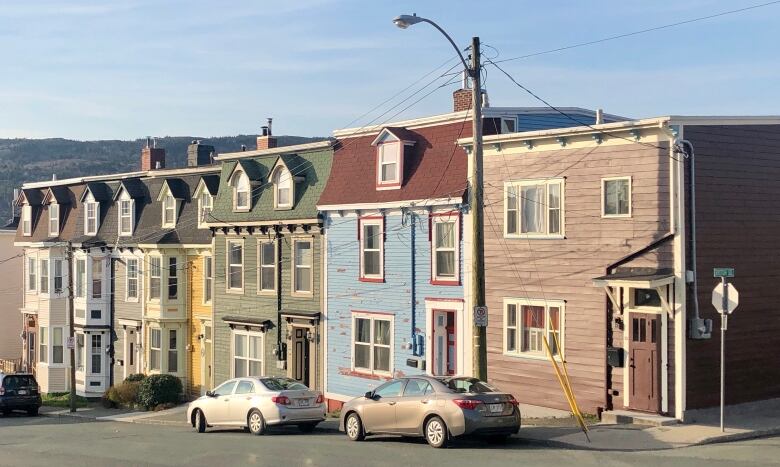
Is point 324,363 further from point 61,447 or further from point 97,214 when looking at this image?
point 97,214

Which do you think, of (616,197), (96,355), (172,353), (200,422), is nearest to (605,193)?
(616,197)

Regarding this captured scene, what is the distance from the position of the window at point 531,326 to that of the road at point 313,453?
5.35 m

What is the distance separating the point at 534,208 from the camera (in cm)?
2538

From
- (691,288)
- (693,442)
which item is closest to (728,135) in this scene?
(691,288)

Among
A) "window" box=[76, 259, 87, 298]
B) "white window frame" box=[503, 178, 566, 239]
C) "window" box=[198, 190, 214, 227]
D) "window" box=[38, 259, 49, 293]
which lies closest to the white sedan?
"white window frame" box=[503, 178, 566, 239]

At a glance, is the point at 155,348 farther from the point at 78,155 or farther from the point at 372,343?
the point at 78,155

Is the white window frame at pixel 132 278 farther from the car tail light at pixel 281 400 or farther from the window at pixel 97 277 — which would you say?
the car tail light at pixel 281 400

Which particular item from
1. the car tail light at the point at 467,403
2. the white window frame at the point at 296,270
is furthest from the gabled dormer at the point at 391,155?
the car tail light at the point at 467,403

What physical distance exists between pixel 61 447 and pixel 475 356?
34.4 ft

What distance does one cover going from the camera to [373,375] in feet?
99.7

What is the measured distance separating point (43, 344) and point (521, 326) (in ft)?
106

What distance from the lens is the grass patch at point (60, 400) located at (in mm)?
45562

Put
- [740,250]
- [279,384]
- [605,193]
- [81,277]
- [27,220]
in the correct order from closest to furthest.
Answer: [740,250] → [605,193] → [279,384] → [81,277] → [27,220]

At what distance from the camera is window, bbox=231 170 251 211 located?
36125mm
